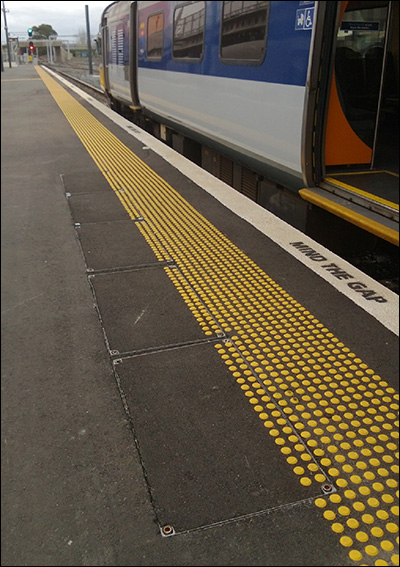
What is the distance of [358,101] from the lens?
4.85m

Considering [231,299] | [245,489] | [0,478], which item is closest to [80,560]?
[0,478]

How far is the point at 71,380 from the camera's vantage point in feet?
8.08

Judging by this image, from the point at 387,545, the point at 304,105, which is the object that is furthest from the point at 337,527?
the point at 304,105

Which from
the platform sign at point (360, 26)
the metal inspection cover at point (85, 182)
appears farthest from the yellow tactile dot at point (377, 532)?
the metal inspection cover at point (85, 182)

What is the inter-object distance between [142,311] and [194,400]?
923 mm

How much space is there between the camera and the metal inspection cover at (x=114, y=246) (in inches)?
152

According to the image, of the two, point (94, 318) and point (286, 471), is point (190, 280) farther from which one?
point (286, 471)

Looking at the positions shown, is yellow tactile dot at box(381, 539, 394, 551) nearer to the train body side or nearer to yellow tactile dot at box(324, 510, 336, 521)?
yellow tactile dot at box(324, 510, 336, 521)

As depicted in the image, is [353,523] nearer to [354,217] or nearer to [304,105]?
[354,217]

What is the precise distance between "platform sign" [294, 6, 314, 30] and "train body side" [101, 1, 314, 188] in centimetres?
2

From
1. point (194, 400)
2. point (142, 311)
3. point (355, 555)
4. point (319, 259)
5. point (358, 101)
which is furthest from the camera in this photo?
point (358, 101)

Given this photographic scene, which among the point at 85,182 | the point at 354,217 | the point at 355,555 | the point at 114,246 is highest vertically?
the point at 354,217

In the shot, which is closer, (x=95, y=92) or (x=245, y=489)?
(x=245, y=489)

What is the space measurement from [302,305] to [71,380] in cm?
149
